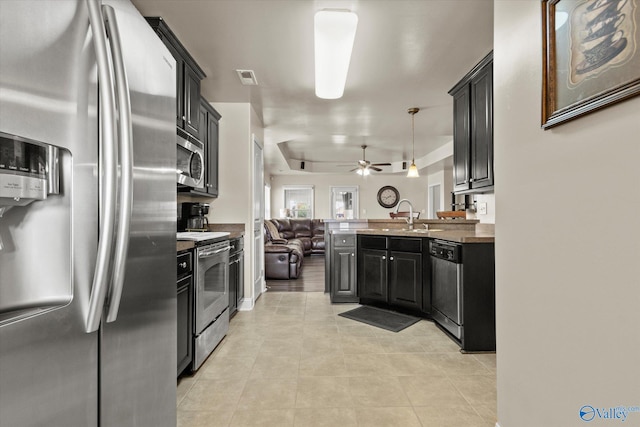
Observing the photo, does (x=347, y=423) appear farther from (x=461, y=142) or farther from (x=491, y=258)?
(x=461, y=142)

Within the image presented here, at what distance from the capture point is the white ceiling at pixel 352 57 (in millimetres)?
2137

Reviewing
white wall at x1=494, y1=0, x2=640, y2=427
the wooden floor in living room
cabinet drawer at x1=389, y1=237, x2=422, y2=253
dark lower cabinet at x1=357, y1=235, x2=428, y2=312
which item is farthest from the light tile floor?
the wooden floor in living room

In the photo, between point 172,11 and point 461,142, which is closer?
point 172,11

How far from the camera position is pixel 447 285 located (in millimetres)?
2850

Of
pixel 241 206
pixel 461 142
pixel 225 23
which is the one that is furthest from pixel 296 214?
pixel 225 23

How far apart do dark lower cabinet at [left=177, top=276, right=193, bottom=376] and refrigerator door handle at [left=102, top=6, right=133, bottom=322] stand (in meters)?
1.23

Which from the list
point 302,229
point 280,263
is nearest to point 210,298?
point 280,263

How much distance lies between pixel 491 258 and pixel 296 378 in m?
1.78

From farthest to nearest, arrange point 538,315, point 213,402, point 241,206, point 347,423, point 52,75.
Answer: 1. point 241,206
2. point 213,402
3. point 347,423
4. point 538,315
5. point 52,75

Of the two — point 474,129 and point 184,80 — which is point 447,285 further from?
point 184,80

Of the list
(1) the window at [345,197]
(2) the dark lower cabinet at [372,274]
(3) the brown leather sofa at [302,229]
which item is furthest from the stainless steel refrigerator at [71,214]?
(1) the window at [345,197]

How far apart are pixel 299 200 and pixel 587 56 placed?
9.25 m

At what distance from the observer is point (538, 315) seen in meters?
1.21

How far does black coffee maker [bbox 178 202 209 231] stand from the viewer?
3279 millimetres
